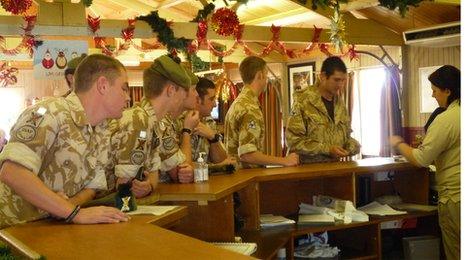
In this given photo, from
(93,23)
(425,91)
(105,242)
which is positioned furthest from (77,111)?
(425,91)

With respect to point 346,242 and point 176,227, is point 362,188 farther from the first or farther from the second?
point 176,227

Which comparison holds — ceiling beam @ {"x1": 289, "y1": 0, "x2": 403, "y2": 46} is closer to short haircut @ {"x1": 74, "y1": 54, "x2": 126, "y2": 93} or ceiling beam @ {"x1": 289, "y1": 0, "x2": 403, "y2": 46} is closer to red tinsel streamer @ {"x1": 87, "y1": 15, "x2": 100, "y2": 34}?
red tinsel streamer @ {"x1": 87, "y1": 15, "x2": 100, "y2": 34}

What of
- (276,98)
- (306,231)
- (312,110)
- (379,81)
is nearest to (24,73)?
(276,98)

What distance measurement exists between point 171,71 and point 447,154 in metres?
1.84

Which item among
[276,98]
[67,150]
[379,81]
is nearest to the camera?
[67,150]

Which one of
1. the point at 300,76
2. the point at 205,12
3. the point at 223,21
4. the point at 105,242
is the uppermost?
the point at 205,12

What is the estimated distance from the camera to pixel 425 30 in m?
7.25

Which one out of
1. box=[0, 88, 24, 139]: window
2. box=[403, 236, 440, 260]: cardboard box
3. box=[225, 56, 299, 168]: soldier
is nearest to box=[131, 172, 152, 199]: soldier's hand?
box=[225, 56, 299, 168]: soldier

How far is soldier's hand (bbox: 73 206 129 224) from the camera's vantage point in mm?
2146

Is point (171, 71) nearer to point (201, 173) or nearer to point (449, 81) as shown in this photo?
point (201, 173)

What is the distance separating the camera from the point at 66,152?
2.32 meters

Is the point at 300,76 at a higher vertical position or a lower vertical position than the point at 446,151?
higher

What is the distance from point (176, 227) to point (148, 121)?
0.54m

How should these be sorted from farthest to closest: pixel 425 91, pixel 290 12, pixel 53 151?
pixel 290 12, pixel 425 91, pixel 53 151
